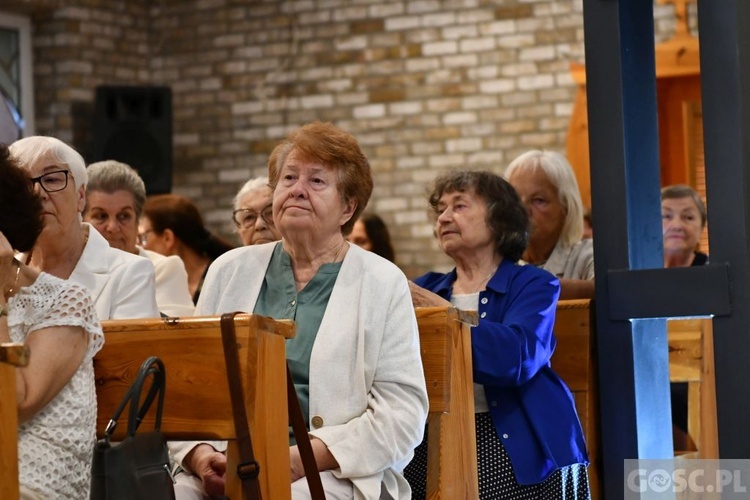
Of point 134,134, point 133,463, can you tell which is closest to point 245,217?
point 133,463

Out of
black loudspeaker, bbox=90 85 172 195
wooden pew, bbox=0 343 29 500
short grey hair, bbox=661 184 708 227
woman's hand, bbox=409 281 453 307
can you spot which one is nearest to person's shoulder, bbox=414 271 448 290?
woman's hand, bbox=409 281 453 307

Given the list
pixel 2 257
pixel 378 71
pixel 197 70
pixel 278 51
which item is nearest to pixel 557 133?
pixel 378 71

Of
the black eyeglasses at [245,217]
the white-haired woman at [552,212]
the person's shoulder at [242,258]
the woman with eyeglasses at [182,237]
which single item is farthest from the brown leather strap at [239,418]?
the woman with eyeglasses at [182,237]

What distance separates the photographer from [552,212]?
4527 mm

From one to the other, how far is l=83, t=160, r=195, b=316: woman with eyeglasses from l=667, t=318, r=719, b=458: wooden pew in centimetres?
172

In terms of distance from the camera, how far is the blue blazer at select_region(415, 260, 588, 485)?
11.0 feet

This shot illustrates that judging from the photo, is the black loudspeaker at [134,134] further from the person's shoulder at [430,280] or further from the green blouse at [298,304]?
the green blouse at [298,304]

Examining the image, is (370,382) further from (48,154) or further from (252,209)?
(252,209)

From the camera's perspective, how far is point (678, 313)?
132 inches

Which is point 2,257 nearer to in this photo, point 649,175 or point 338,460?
point 338,460

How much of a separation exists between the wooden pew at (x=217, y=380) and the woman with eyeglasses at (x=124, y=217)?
1812mm

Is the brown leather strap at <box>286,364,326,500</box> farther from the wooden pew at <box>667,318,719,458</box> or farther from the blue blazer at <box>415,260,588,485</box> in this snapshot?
the wooden pew at <box>667,318,719,458</box>

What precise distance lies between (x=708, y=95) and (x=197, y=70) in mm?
6310

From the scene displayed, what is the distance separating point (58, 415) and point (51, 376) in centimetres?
11
